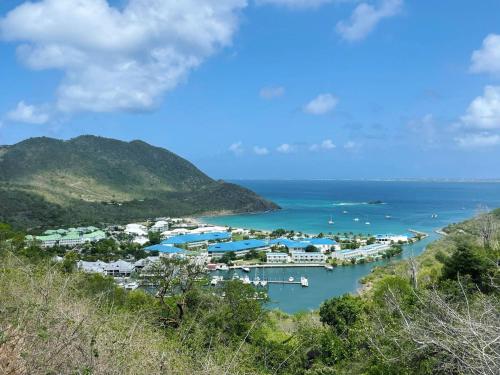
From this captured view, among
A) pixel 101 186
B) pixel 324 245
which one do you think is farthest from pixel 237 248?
pixel 101 186

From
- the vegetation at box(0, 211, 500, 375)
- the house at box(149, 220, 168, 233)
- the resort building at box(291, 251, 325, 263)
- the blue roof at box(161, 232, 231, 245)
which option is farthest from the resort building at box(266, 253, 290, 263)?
the house at box(149, 220, 168, 233)

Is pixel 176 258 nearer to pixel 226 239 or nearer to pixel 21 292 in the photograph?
pixel 21 292

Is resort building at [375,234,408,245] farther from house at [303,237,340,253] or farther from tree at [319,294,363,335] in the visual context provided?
tree at [319,294,363,335]

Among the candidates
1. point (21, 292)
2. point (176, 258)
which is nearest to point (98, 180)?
point (176, 258)

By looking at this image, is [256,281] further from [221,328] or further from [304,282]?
[221,328]

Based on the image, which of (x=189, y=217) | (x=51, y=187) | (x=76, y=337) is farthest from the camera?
(x=189, y=217)

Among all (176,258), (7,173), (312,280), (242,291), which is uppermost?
(7,173)
